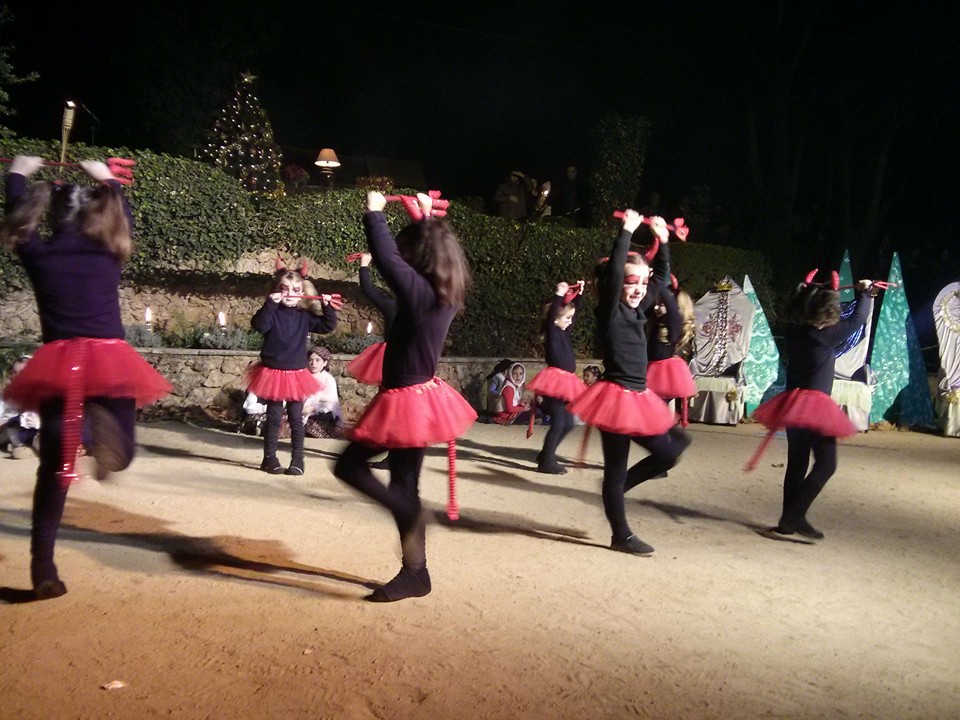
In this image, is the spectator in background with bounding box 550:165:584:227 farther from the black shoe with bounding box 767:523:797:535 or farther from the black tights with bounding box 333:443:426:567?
the black tights with bounding box 333:443:426:567

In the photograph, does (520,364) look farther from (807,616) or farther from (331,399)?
(807,616)

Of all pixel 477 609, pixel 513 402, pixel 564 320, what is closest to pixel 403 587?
pixel 477 609

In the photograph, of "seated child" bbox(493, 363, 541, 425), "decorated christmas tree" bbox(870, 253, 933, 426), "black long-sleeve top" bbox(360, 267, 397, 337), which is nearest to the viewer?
"black long-sleeve top" bbox(360, 267, 397, 337)

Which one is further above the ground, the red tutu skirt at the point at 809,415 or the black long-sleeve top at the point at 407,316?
the black long-sleeve top at the point at 407,316

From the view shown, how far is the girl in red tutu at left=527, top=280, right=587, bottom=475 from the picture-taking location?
27.9ft

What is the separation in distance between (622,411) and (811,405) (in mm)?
1543

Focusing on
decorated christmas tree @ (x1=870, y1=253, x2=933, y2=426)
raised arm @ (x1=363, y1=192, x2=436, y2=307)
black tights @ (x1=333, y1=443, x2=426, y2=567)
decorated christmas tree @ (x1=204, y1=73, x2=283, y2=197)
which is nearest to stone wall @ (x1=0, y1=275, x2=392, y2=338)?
decorated christmas tree @ (x1=204, y1=73, x2=283, y2=197)

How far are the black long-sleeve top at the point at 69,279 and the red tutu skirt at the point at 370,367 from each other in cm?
271

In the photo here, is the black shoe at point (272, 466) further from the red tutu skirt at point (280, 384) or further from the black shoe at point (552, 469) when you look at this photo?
the black shoe at point (552, 469)

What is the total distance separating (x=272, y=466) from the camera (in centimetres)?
794

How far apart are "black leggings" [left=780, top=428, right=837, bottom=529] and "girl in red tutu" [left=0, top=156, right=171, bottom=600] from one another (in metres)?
4.38

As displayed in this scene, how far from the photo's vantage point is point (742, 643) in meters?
4.12

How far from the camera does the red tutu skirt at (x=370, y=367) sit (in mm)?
6809

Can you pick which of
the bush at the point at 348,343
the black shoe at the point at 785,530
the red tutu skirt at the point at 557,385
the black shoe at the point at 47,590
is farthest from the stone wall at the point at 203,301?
the black shoe at the point at 47,590
